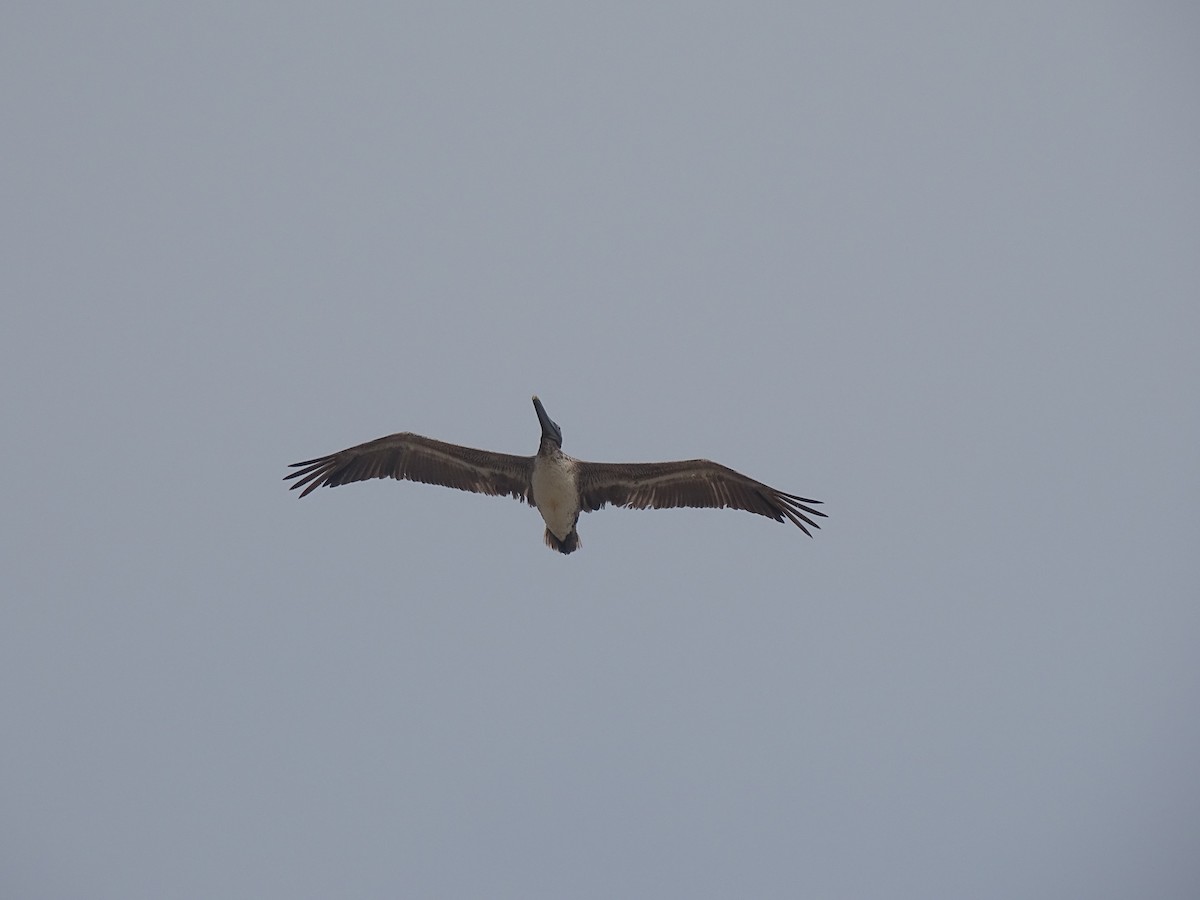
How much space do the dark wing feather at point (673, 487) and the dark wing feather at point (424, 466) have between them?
4.31 ft

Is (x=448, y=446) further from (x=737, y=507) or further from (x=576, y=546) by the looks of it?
(x=737, y=507)

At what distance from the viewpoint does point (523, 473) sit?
21.6 metres

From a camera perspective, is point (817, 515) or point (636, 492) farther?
point (636, 492)

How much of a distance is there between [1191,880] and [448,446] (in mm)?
73383

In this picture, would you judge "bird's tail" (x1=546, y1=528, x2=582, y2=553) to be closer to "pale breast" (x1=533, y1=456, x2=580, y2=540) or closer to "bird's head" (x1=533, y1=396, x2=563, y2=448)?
"pale breast" (x1=533, y1=456, x2=580, y2=540)

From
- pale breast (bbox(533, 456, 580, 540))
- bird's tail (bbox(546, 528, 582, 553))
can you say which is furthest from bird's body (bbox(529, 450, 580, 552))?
bird's tail (bbox(546, 528, 582, 553))

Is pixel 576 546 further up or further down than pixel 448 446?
further down

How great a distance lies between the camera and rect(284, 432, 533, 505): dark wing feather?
21.5 metres

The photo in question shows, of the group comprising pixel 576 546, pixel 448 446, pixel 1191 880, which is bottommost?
pixel 1191 880

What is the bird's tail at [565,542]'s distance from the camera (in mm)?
21750

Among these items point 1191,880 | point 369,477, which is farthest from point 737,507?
point 1191,880

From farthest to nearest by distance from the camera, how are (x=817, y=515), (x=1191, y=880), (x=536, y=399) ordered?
(x=1191, y=880), (x=536, y=399), (x=817, y=515)

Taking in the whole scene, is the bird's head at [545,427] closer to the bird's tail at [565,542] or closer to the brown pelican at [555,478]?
the brown pelican at [555,478]

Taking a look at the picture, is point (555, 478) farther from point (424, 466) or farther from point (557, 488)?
point (424, 466)
